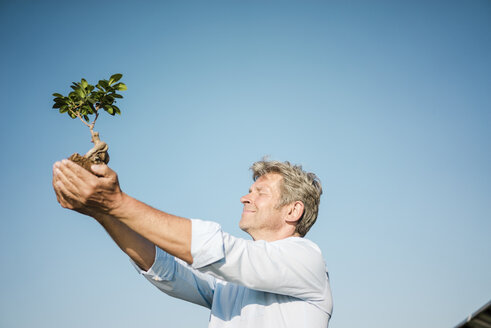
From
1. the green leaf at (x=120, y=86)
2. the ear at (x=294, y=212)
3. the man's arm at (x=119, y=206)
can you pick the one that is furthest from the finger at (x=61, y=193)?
the ear at (x=294, y=212)

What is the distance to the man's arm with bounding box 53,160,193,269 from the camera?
2.78 m

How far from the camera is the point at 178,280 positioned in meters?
4.25

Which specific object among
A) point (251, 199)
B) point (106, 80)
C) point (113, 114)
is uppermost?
point (106, 80)

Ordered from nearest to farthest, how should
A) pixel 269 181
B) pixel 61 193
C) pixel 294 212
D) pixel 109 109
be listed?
pixel 61 193 → pixel 109 109 → pixel 294 212 → pixel 269 181

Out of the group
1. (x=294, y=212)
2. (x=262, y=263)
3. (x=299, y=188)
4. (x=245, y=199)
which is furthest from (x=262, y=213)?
(x=262, y=263)

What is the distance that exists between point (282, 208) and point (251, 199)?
370 millimetres

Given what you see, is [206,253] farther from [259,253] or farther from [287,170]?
[287,170]

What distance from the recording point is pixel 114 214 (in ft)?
9.38

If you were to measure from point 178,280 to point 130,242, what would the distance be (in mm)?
784

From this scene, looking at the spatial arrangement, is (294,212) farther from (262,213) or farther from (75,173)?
(75,173)

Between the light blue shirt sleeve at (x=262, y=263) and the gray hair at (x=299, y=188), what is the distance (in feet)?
3.44

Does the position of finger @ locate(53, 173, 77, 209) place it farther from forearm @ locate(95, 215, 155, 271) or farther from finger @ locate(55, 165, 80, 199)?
forearm @ locate(95, 215, 155, 271)

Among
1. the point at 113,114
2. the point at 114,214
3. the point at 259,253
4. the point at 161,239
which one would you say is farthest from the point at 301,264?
the point at 113,114

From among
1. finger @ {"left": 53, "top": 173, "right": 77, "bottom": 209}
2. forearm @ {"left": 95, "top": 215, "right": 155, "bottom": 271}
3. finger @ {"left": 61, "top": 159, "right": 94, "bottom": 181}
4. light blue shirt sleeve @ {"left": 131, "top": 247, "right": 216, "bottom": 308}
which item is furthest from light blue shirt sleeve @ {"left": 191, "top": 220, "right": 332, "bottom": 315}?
light blue shirt sleeve @ {"left": 131, "top": 247, "right": 216, "bottom": 308}
